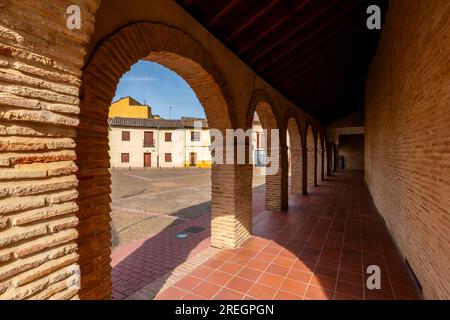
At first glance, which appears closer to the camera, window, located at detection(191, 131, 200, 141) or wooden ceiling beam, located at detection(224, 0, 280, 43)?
wooden ceiling beam, located at detection(224, 0, 280, 43)

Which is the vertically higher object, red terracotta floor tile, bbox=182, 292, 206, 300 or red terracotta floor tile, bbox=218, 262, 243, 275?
red terracotta floor tile, bbox=218, 262, 243, 275

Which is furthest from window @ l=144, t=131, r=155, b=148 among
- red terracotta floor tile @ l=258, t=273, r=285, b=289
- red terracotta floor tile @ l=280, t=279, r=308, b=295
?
red terracotta floor tile @ l=280, t=279, r=308, b=295

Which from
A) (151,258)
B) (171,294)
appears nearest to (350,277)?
(171,294)

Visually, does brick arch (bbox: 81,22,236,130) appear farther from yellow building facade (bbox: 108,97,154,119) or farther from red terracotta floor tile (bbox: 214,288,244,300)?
yellow building facade (bbox: 108,97,154,119)

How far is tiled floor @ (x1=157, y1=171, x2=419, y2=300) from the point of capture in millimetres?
3328

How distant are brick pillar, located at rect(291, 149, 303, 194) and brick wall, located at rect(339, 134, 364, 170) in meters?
18.2

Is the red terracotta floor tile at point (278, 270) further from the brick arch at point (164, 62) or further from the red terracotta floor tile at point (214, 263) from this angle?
the brick arch at point (164, 62)

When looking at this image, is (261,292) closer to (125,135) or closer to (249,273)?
(249,273)

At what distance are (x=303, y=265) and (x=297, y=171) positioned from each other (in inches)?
264

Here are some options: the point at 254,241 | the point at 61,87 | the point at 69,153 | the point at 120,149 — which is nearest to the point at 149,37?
the point at 61,87

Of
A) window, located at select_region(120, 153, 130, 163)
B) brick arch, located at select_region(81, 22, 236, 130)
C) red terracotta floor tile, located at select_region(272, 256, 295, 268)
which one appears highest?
brick arch, located at select_region(81, 22, 236, 130)

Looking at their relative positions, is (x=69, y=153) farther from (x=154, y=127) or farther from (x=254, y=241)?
(x=154, y=127)

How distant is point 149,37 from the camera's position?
278 cm
